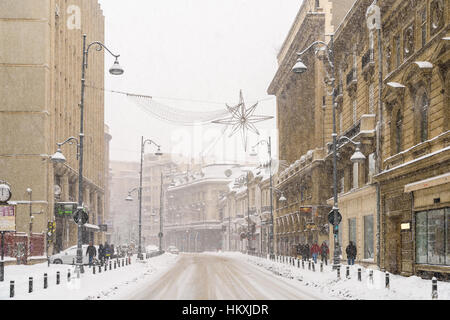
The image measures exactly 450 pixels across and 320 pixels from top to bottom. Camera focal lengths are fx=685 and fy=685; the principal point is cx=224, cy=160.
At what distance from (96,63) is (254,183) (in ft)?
116

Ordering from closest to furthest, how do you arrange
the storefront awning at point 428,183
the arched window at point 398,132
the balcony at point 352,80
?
the storefront awning at point 428,183 < the arched window at point 398,132 < the balcony at point 352,80

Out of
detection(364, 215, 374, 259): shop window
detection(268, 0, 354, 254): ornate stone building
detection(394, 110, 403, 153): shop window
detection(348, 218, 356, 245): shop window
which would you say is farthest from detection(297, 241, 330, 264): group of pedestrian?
detection(394, 110, 403, 153): shop window

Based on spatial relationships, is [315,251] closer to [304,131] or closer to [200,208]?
[304,131]

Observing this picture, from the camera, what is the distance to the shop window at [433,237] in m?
26.4

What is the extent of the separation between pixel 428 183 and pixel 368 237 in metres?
13.4

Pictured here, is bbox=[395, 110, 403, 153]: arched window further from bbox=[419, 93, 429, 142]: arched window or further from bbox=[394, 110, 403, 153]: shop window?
bbox=[419, 93, 429, 142]: arched window

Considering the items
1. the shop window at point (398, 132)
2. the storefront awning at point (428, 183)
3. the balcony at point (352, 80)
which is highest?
the balcony at point (352, 80)

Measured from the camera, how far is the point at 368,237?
40.1 m

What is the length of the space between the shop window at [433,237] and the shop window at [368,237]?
9487 millimetres

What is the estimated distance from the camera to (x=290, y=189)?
71625 mm

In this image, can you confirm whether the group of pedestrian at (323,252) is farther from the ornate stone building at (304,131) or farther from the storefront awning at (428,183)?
the storefront awning at (428,183)

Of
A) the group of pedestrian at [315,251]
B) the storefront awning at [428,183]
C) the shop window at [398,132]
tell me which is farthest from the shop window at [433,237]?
the group of pedestrian at [315,251]

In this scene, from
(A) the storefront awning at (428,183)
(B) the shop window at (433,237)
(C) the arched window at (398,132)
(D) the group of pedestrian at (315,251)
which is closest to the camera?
(A) the storefront awning at (428,183)
